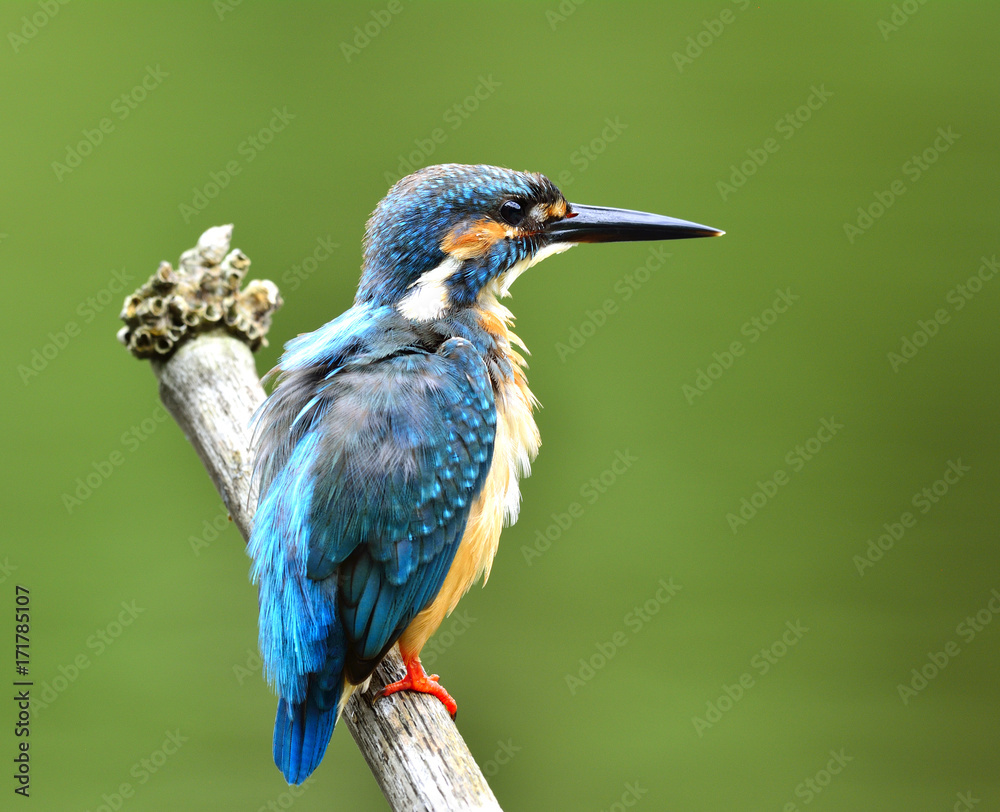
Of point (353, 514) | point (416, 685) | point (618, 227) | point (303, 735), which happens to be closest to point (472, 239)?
point (618, 227)

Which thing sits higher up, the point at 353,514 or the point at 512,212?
the point at 512,212

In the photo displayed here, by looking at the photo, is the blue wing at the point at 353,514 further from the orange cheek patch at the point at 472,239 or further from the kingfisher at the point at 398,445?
the orange cheek patch at the point at 472,239

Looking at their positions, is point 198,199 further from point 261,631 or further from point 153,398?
point 261,631

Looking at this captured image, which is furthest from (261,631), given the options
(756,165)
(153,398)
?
(756,165)

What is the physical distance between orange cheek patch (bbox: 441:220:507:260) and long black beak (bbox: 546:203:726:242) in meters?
0.20

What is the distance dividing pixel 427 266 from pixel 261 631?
75 cm

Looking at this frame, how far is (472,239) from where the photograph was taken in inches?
74.0

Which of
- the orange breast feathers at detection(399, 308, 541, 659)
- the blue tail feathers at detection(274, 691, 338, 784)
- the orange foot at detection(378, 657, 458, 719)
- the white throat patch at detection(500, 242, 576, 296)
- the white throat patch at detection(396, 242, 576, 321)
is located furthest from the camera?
the white throat patch at detection(500, 242, 576, 296)

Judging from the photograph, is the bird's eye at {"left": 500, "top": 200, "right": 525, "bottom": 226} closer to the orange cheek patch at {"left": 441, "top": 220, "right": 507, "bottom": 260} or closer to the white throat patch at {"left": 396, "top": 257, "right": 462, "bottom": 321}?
the orange cheek patch at {"left": 441, "top": 220, "right": 507, "bottom": 260}

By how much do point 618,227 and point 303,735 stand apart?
122 cm

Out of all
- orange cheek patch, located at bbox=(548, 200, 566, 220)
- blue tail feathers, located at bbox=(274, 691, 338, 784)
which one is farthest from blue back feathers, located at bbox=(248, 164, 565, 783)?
orange cheek patch, located at bbox=(548, 200, 566, 220)

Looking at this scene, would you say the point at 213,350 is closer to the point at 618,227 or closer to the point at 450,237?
the point at 450,237

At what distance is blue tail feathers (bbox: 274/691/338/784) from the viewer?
152cm

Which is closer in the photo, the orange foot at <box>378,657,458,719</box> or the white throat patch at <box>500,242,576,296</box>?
the orange foot at <box>378,657,458,719</box>
